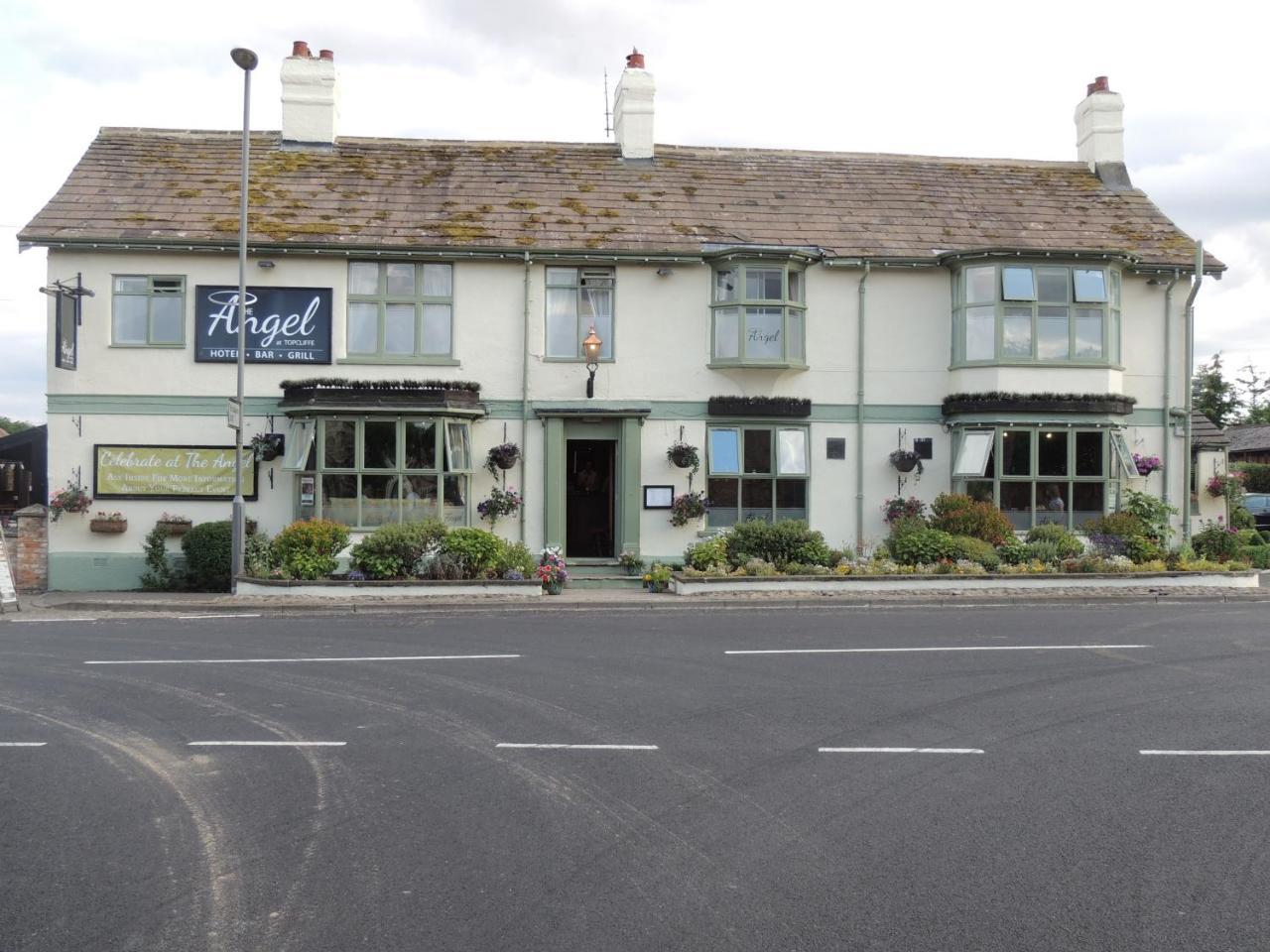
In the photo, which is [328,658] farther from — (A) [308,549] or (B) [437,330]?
(B) [437,330]

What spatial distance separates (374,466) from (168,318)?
4418 mm

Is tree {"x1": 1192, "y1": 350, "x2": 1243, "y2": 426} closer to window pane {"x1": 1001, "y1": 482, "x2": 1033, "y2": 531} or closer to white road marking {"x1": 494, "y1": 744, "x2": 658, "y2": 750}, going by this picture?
window pane {"x1": 1001, "y1": 482, "x2": 1033, "y2": 531}

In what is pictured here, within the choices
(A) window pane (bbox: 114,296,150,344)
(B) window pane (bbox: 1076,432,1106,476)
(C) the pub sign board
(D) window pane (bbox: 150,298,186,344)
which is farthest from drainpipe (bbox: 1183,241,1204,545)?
(A) window pane (bbox: 114,296,150,344)

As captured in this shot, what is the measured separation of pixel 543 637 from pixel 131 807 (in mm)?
7085

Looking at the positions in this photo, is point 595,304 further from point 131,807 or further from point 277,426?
point 131,807

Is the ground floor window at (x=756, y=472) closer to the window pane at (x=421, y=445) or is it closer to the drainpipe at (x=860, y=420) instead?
the drainpipe at (x=860, y=420)

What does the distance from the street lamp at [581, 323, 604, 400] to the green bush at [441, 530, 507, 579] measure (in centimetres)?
357

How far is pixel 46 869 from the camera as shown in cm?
537

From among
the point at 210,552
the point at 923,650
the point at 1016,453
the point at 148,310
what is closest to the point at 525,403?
the point at 210,552

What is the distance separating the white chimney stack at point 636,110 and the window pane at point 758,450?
649 centimetres

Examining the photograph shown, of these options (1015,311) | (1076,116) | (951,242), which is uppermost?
(1076,116)

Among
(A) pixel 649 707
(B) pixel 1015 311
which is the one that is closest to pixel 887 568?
→ (B) pixel 1015 311

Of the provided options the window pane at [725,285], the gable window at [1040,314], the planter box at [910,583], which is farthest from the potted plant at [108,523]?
the gable window at [1040,314]

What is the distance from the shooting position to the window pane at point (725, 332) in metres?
20.1
